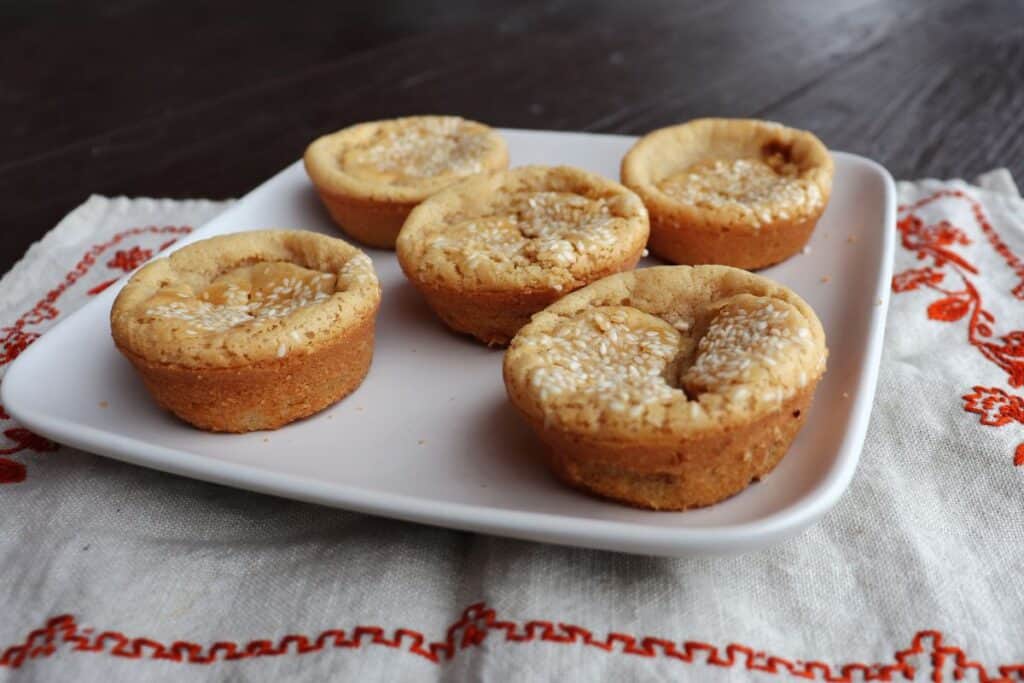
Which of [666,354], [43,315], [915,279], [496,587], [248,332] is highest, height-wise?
[248,332]

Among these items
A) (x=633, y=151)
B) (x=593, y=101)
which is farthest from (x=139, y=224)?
(x=593, y=101)

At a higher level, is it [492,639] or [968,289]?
[492,639]

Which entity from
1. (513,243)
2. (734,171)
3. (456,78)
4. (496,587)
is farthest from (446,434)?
(456,78)

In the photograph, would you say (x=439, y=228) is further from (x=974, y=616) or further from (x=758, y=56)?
(x=758, y=56)

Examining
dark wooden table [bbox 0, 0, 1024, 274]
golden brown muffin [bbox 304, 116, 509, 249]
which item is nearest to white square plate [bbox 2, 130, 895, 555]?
golden brown muffin [bbox 304, 116, 509, 249]

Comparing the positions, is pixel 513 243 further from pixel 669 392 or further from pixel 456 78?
pixel 456 78

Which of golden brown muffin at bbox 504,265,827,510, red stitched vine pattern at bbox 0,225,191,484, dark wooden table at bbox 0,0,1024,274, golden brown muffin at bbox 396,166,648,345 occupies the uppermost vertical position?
golden brown muffin at bbox 504,265,827,510

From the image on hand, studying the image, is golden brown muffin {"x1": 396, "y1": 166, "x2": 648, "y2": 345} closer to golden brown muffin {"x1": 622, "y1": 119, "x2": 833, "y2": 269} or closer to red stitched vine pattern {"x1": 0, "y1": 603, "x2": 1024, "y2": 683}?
golden brown muffin {"x1": 622, "y1": 119, "x2": 833, "y2": 269}
